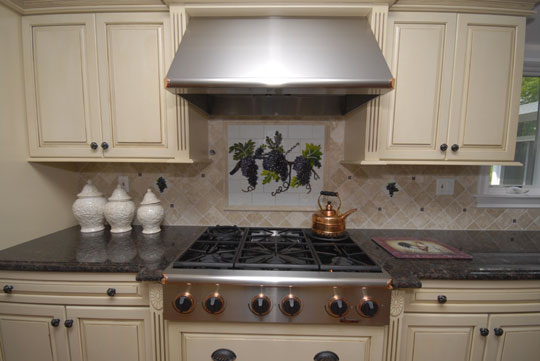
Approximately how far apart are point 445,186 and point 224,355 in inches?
62.8

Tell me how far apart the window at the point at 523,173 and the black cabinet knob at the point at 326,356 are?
138 cm

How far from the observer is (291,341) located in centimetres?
93

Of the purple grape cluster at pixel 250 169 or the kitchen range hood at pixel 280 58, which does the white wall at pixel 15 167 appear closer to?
the kitchen range hood at pixel 280 58

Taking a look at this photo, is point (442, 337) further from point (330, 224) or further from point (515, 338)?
point (330, 224)

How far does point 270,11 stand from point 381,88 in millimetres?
641

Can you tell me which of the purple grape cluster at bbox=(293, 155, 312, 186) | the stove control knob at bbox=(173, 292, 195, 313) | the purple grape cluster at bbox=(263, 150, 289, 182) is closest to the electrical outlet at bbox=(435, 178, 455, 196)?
the purple grape cluster at bbox=(293, 155, 312, 186)

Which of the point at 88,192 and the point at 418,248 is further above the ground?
the point at 88,192

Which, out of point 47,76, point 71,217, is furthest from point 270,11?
point 71,217

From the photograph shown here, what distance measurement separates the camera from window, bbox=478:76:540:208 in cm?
150

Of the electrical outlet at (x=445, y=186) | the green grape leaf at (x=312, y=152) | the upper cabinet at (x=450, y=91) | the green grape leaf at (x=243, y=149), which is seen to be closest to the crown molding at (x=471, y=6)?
the upper cabinet at (x=450, y=91)

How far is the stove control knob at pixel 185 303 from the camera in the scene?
904 millimetres

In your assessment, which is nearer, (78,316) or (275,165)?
(78,316)

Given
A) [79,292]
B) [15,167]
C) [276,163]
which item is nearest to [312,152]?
[276,163]

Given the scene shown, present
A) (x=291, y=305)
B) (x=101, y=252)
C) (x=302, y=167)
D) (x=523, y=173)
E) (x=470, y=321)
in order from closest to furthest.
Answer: (x=291, y=305), (x=470, y=321), (x=101, y=252), (x=302, y=167), (x=523, y=173)
